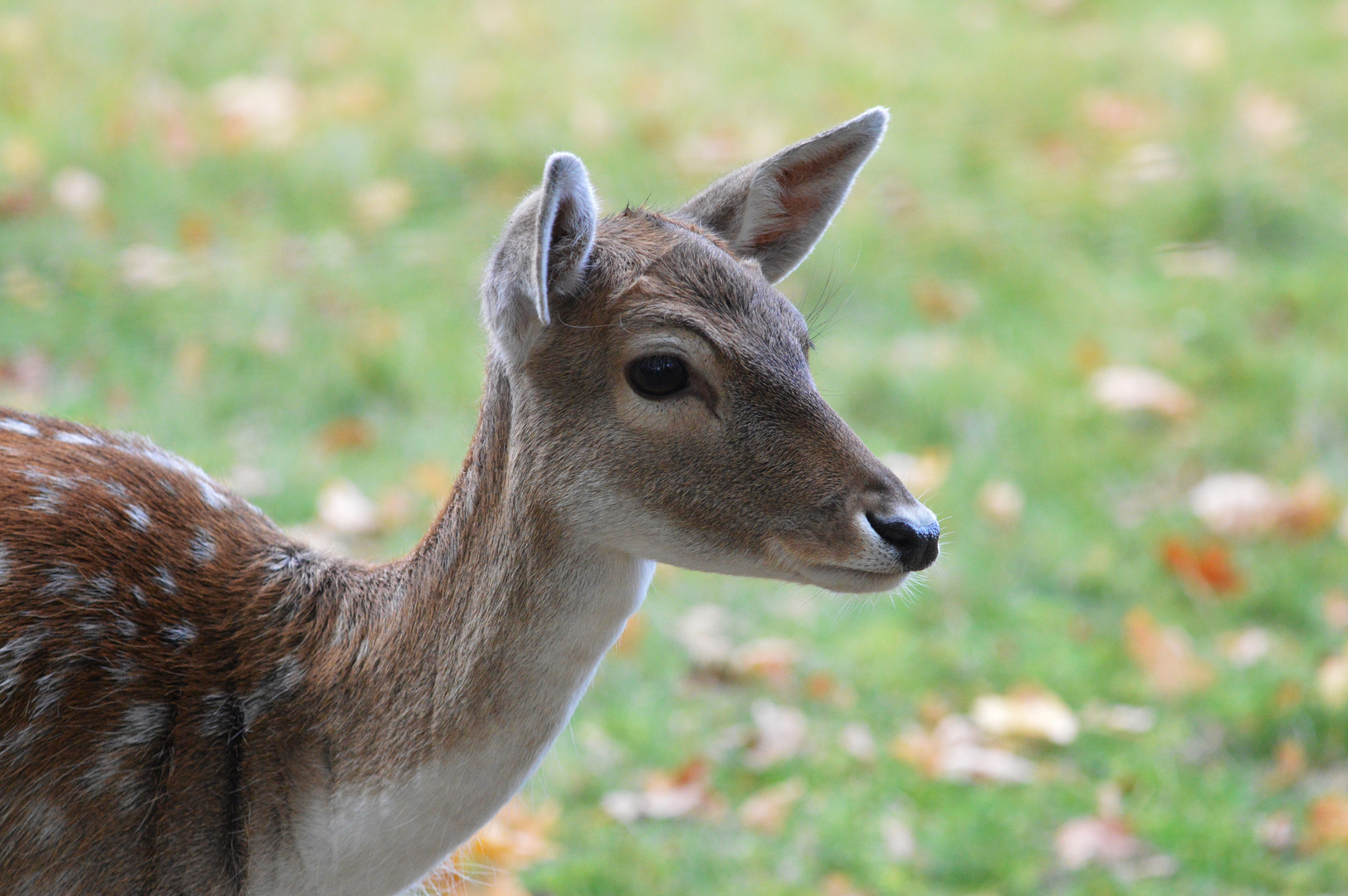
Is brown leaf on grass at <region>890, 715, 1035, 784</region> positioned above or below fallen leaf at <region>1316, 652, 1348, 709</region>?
below

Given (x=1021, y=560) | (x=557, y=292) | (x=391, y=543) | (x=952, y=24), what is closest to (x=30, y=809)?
(x=557, y=292)

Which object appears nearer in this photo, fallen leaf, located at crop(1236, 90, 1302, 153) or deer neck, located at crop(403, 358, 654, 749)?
deer neck, located at crop(403, 358, 654, 749)

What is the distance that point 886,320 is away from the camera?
6.29 metres

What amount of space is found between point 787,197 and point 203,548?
46.6 inches

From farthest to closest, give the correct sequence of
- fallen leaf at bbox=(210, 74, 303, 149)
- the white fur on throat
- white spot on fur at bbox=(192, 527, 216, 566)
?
fallen leaf at bbox=(210, 74, 303, 149), white spot on fur at bbox=(192, 527, 216, 566), the white fur on throat

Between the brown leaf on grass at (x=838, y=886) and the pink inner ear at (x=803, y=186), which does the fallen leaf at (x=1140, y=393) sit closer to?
the brown leaf on grass at (x=838, y=886)

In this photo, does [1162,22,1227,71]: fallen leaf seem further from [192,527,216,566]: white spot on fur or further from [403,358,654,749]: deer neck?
[192,527,216,566]: white spot on fur

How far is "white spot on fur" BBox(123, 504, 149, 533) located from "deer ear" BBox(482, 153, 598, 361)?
63cm

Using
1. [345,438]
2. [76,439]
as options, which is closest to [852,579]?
[76,439]

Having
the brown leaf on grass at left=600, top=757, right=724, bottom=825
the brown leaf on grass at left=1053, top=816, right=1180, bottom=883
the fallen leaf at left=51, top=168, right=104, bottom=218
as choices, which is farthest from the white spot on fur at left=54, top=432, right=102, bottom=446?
the fallen leaf at left=51, top=168, right=104, bottom=218

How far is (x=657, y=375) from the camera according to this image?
7.69ft

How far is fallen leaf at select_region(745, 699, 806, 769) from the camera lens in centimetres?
425

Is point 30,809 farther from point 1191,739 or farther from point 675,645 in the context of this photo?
point 1191,739

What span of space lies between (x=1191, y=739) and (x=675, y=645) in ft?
4.97
